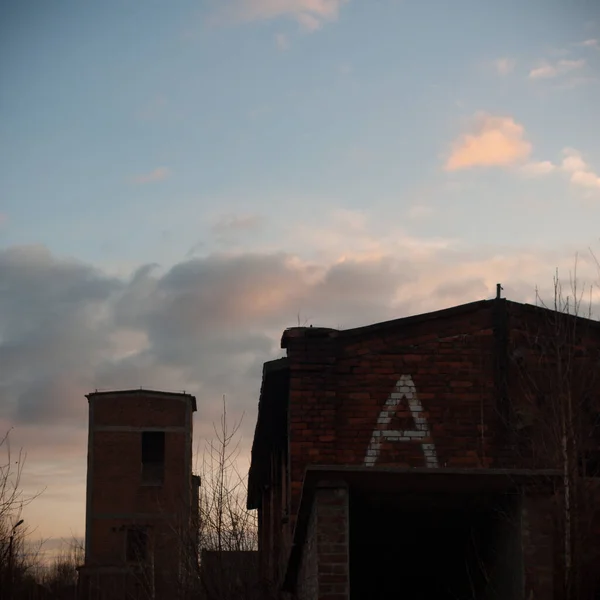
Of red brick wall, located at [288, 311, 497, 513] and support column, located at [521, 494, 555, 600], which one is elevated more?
red brick wall, located at [288, 311, 497, 513]

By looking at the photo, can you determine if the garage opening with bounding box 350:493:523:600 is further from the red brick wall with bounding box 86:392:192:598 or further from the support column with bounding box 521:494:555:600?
the red brick wall with bounding box 86:392:192:598

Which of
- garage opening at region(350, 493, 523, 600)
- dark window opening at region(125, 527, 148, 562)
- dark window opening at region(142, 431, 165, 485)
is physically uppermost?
dark window opening at region(142, 431, 165, 485)

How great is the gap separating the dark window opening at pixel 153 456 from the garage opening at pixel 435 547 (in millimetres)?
25085

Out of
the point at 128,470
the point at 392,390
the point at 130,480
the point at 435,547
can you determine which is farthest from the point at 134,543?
the point at 435,547

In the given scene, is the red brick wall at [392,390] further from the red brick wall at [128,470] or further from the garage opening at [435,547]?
the red brick wall at [128,470]

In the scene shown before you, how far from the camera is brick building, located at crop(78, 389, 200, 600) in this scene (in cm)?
3198

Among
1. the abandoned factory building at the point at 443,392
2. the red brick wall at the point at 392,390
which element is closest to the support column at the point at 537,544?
the abandoned factory building at the point at 443,392

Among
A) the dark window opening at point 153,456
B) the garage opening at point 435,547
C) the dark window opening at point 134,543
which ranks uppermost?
the dark window opening at point 153,456

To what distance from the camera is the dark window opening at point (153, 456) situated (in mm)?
33656

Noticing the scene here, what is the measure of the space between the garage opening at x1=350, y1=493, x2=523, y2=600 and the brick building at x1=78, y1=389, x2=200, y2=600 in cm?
2273

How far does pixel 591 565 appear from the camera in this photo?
8.41m

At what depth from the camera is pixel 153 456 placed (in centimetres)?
3488

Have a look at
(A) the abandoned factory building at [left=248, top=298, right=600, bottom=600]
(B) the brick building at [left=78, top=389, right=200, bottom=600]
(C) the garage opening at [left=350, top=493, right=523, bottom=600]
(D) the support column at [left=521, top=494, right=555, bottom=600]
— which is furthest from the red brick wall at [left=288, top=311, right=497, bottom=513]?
(B) the brick building at [left=78, top=389, right=200, bottom=600]

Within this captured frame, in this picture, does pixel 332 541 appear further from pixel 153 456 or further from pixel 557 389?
pixel 153 456
